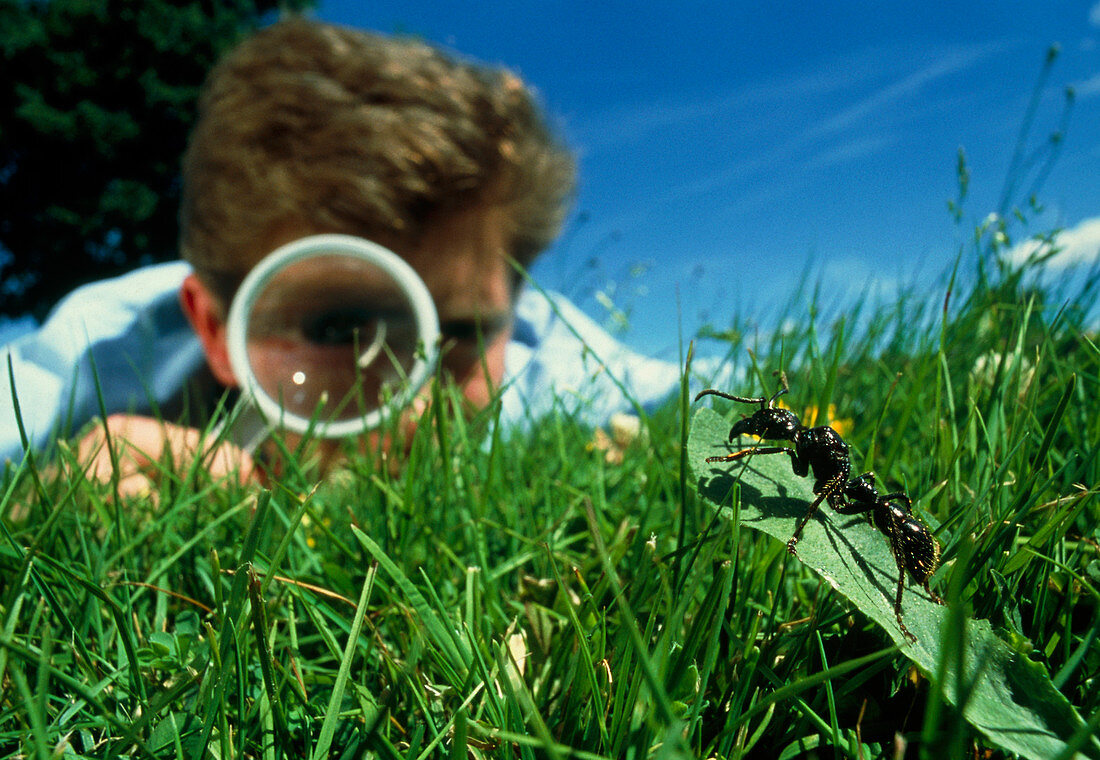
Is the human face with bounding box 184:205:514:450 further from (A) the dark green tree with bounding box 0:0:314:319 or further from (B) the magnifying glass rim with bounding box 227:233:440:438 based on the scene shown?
(A) the dark green tree with bounding box 0:0:314:319

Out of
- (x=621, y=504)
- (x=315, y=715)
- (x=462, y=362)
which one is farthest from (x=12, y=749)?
(x=462, y=362)

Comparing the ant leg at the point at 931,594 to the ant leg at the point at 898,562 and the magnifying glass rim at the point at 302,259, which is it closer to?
the ant leg at the point at 898,562

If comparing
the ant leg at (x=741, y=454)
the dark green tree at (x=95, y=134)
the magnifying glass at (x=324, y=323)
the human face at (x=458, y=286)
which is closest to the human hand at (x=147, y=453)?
the magnifying glass at (x=324, y=323)

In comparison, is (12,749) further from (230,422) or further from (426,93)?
(426,93)

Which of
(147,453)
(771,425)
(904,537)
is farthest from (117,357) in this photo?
(904,537)

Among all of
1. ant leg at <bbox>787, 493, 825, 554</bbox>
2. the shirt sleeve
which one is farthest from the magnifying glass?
ant leg at <bbox>787, 493, 825, 554</bbox>

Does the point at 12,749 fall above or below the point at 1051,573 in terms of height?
below
